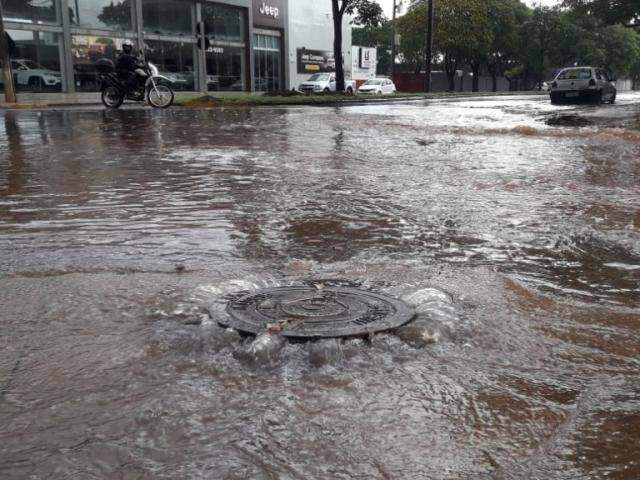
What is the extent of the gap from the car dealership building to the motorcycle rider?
7016 millimetres

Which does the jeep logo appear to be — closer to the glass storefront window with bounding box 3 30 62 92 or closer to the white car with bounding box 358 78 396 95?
the white car with bounding box 358 78 396 95

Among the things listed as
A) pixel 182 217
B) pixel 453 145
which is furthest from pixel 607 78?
pixel 182 217

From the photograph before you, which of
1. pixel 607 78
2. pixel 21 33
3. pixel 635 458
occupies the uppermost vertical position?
pixel 21 33

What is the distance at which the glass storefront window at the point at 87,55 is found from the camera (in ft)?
90.3

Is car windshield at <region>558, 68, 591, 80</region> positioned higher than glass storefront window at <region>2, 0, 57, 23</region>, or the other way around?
glass storefront window at <region>2, 0, 57, 23</region>

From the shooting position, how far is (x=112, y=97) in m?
18.1

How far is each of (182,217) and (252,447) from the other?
129 inches

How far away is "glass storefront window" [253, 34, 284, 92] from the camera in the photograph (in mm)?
39188

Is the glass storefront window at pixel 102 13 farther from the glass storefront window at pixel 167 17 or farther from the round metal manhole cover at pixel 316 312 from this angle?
the round metal manhole cover at pixel 316 312

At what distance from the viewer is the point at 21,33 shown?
25.5m

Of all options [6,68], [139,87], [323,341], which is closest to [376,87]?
[6,68]

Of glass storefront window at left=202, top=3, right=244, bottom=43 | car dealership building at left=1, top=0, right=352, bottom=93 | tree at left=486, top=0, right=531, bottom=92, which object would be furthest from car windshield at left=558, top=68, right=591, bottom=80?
tree at left=486, top=0, right=531, bottom=92

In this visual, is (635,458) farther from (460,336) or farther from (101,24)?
(101,24)

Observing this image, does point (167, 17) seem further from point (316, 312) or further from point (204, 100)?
point (316, 312)
